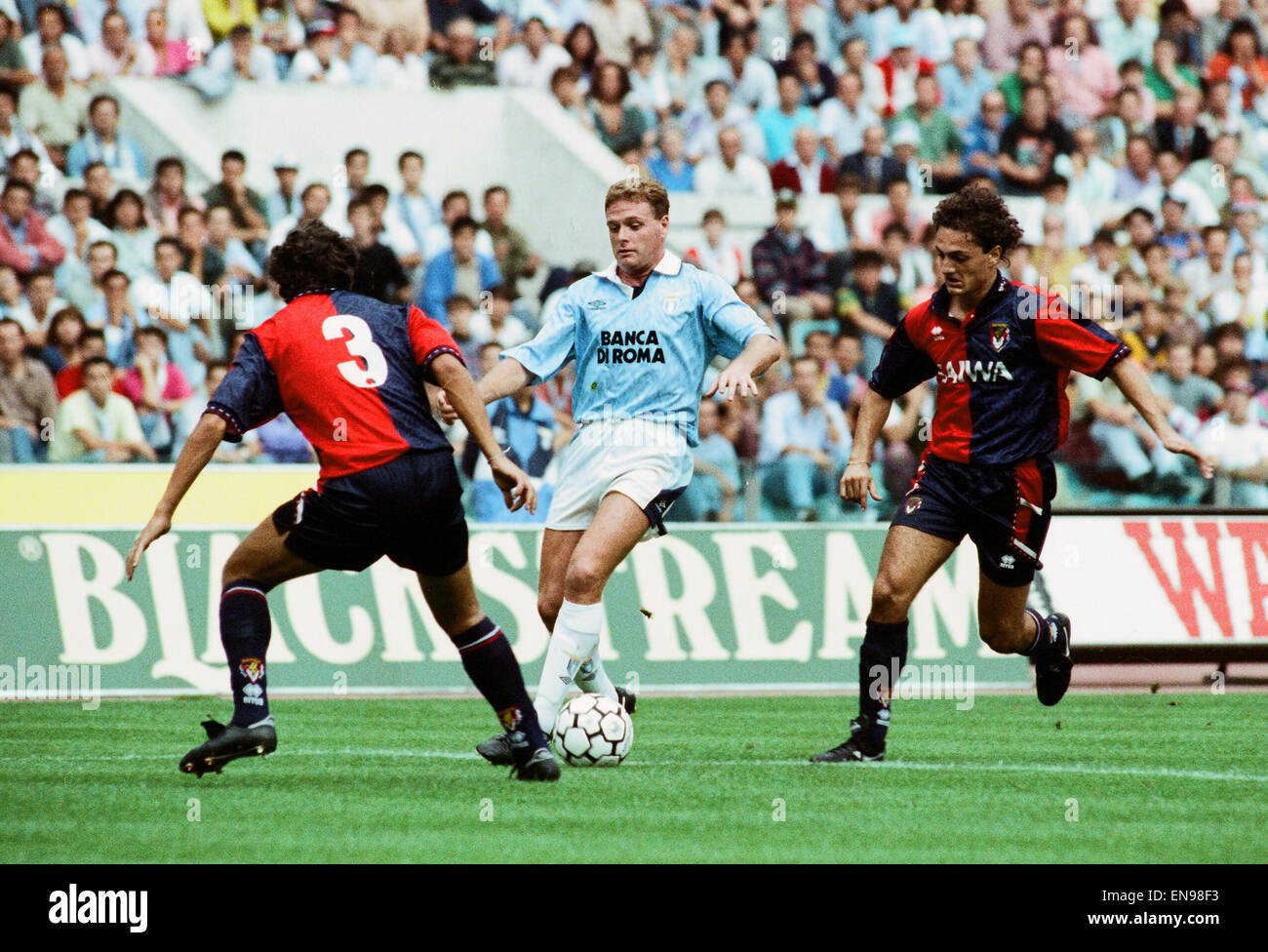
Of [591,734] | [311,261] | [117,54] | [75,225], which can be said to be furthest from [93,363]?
[591,734]

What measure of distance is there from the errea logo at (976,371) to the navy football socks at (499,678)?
2.45 meters

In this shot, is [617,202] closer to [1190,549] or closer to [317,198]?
[1190,549]

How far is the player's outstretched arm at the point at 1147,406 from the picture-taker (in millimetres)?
7965

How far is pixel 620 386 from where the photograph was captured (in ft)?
28.1

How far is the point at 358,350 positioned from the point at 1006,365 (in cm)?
294

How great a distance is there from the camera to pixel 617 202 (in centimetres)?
839

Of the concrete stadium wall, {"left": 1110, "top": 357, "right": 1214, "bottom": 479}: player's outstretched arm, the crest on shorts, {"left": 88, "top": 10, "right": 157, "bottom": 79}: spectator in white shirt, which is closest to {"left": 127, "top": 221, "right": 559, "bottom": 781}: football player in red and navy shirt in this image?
the crest on shorts

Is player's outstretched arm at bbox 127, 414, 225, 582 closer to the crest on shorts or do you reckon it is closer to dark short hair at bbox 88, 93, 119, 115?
the crest on shorts

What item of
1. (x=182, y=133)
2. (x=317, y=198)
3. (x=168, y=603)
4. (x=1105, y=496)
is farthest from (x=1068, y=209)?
(x=168, y=603)

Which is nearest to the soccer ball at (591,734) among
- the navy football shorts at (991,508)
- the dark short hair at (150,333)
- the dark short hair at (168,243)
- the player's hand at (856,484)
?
the player's hand at (856,484)

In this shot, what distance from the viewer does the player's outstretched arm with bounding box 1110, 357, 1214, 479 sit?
26.1 ft

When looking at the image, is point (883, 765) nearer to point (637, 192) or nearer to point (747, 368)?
point (747, 368)

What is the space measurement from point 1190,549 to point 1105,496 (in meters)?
0.75

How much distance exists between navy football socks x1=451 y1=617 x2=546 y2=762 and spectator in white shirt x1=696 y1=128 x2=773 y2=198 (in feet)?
37.8
